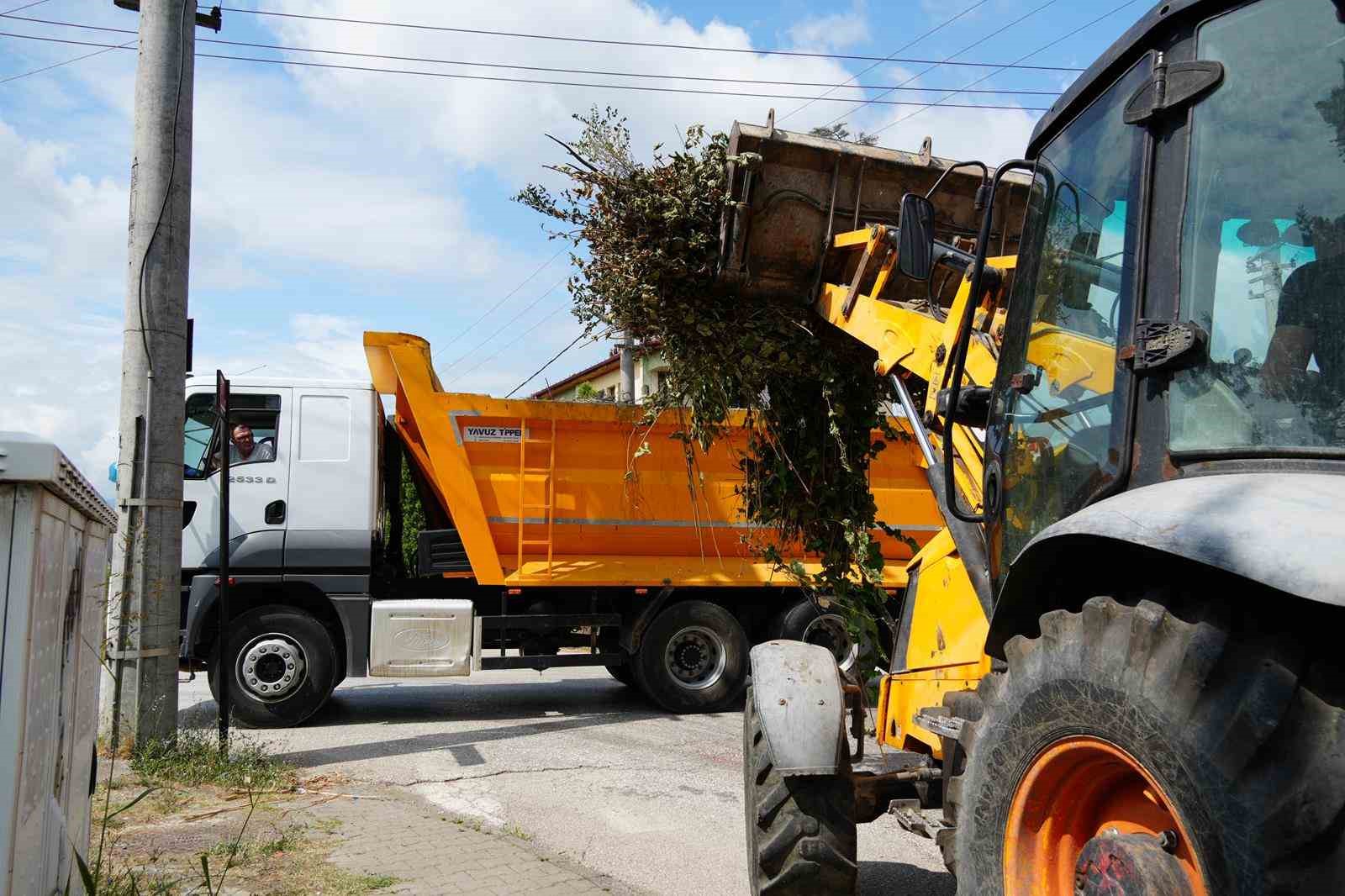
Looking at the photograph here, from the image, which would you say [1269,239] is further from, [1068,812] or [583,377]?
[583,377]

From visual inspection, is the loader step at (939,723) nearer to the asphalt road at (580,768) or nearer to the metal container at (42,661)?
the asphalt road at (580,768)

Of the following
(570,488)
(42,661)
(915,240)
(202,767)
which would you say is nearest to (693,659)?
(570,488)

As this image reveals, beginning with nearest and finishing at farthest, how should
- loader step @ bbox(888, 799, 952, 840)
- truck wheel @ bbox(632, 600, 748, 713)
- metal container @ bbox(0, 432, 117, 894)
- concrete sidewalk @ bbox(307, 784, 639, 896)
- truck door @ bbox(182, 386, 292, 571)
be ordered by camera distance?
metal container @ bbox(0, 432, 117, 894), loader step @ bbox(888, 799, 952, 840), concrete sidewalk @ bbox(307, 784, 639, 896), truck door @ bbox(182, 386, 292, 571), truck wheel @ bbox(632, 600, 748, 713)

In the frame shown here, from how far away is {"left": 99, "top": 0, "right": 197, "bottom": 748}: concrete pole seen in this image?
643 cm

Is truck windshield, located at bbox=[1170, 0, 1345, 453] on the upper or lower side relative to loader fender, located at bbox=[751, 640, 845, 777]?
upper

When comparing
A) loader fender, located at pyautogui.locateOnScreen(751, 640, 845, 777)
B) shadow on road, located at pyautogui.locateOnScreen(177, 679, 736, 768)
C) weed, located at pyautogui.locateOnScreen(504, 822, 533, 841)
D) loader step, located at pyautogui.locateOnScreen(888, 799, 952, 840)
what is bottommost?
shadow on road, located at pyautogui.locateOnScreen(177, 679, 736, 768)

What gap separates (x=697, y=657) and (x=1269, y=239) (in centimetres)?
740

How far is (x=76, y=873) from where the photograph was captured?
320 centimetres

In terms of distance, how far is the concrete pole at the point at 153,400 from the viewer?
21.1 ft

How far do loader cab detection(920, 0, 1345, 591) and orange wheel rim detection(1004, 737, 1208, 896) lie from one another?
0.63 metres

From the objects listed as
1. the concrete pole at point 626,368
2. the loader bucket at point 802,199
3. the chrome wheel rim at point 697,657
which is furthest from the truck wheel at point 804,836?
the chrome wheel rim at point 697,657

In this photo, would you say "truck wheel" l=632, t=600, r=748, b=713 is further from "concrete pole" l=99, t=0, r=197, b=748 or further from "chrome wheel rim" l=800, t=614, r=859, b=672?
"concrete pole" l=99, t=0, r=197, b=748

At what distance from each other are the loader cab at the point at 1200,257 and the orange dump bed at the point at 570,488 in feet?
18.0

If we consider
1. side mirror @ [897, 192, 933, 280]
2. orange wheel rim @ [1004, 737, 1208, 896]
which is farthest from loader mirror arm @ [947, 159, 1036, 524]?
orange wheel rim @ [1004, 737, 1208, 896]
